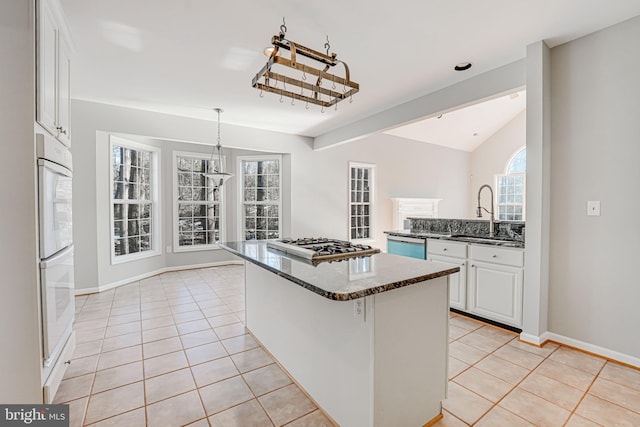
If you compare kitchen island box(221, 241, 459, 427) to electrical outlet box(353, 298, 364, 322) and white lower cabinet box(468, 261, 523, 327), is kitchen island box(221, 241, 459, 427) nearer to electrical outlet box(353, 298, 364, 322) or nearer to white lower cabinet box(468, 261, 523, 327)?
electrical outlet box(353, 298, 364, 322)

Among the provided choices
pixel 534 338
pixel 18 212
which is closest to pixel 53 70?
pixel 18 212

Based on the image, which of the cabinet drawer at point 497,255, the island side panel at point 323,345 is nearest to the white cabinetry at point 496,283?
the cabinet drawer at point 497,255

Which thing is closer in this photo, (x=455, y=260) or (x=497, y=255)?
(x=497, y=255)

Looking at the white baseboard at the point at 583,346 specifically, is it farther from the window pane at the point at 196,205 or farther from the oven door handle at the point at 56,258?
the window pane at the point at 196,205

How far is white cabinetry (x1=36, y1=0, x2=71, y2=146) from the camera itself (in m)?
1.55

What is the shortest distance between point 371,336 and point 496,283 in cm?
210

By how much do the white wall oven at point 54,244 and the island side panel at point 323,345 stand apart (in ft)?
4.37

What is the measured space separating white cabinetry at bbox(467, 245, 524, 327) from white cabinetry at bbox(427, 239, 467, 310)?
0.06 meters

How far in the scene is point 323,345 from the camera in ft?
5.71

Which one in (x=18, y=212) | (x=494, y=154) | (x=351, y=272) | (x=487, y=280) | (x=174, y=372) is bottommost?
(x=174, y=372)

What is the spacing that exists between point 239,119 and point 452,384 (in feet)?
14.7

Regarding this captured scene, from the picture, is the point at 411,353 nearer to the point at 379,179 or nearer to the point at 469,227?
the point at 469,227

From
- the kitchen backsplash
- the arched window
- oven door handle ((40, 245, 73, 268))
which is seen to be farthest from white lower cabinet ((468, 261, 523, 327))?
the arched window

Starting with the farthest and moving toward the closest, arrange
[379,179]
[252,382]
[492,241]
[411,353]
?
[379,179] < [492,241] < [252,382] < [411,353]
